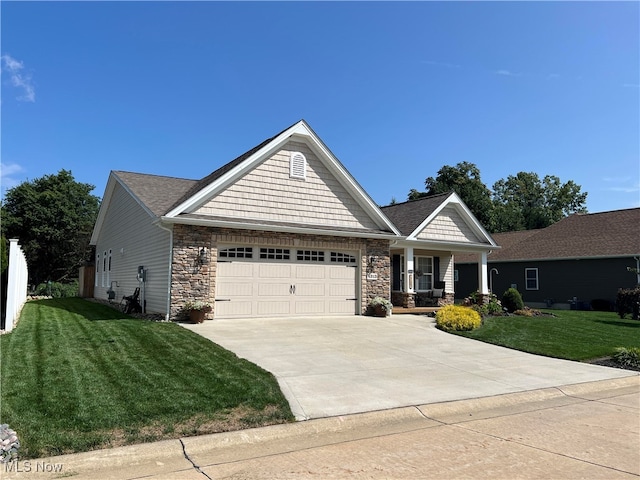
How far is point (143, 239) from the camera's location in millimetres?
16875

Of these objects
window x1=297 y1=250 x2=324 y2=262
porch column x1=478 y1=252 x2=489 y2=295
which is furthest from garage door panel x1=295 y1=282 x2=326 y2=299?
porch column x1=478 y1=252 x2=489 y2=295

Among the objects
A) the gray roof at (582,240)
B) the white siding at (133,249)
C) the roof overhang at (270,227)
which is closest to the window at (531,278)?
the gray roof at (582,240)

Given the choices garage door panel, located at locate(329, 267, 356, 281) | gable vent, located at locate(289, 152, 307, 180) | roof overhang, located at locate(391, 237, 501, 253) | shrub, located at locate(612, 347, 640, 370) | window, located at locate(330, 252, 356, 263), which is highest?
gable vent, located at locate(289, 152, 307, 180)

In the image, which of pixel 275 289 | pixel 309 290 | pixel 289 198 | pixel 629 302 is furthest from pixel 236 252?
pixel 629 302

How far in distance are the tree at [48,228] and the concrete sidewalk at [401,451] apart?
132 ft

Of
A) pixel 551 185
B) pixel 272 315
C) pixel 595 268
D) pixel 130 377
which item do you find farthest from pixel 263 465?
pixel 551 185

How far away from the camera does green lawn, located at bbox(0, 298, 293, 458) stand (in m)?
5.11

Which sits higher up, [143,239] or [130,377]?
[143,239]

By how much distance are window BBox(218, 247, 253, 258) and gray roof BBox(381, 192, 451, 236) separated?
7668 mm

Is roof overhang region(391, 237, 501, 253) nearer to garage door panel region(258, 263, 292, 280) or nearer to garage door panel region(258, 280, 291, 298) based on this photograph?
garage door panel region(258, 263, 292, 280)

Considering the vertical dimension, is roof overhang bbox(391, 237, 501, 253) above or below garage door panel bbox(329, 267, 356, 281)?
above

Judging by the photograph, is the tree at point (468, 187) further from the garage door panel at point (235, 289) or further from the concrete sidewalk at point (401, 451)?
the concrete sidewalk at point (401, 451)

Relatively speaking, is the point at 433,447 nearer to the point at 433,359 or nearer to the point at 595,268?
the point at 433,359

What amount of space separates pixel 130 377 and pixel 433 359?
241 inches
